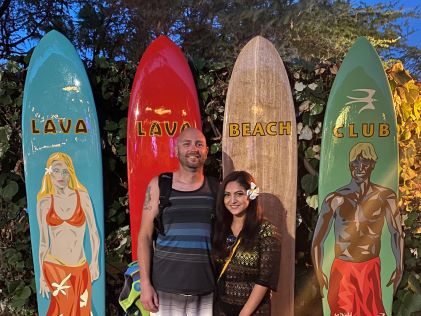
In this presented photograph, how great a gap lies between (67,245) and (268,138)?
1.28 m

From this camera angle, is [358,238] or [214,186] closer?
[214,186]

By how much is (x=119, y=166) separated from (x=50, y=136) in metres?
0.46

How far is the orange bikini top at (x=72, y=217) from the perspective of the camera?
2746 millimetres

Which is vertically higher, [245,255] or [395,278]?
[245,255]

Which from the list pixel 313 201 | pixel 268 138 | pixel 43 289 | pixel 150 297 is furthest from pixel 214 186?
pixel 43 289

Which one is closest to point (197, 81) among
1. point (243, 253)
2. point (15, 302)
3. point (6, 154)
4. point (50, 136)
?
point (50, 136)

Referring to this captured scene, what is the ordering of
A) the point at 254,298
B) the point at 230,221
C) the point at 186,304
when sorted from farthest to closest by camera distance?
the point at 186,304 → the point at 230,221 → the point at 254,298

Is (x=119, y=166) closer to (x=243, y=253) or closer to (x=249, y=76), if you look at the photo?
(x=249, y=76)

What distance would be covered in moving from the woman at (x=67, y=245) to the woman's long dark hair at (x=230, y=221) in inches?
43.0

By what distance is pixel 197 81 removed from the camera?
9.73ft

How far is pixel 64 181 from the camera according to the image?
2766 millimetres

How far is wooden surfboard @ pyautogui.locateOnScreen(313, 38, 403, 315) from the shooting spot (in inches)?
106

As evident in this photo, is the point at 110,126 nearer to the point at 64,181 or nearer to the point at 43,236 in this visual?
the point at 64,181

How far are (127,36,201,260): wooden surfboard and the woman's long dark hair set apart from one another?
967 millimetres
